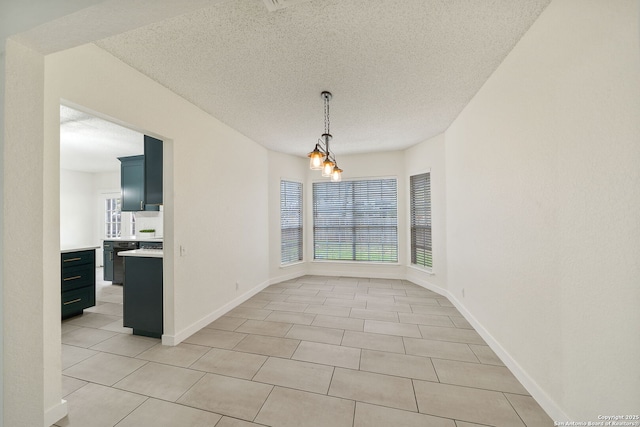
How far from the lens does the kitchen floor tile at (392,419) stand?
1.61 metres

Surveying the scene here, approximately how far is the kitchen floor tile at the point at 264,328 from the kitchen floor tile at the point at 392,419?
1.38 meters

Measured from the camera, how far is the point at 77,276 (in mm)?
3568

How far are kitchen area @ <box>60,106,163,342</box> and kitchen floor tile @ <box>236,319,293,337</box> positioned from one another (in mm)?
947

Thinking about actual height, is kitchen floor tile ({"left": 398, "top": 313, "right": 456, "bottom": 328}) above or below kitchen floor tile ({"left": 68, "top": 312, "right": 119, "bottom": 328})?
above

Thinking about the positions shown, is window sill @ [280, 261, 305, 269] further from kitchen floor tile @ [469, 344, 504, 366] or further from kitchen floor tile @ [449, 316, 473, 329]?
kitchen floor tile @ [469, 344, 504, 366]

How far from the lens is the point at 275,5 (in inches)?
57.6

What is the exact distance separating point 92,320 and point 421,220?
569 cm

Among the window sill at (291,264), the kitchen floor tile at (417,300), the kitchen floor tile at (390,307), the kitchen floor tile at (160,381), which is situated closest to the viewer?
the kitchen floor tile at (160,381)

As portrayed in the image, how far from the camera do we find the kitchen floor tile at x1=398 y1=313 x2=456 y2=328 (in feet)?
10.3

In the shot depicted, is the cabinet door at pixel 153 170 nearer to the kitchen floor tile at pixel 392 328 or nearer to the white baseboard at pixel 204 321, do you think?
the white baseboard at pixel 204 321

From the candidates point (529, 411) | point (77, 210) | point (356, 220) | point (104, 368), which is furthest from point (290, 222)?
point (77, 210)

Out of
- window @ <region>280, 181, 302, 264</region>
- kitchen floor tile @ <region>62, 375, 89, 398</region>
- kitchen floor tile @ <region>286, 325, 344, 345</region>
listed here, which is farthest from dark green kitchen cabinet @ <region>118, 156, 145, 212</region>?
kitchen floor tile @ <region>286, 325, 344, 345</region>

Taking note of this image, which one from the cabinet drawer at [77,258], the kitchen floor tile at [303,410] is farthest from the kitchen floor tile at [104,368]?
the cabinet drawer at [77,258]

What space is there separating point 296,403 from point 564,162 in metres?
2.45
